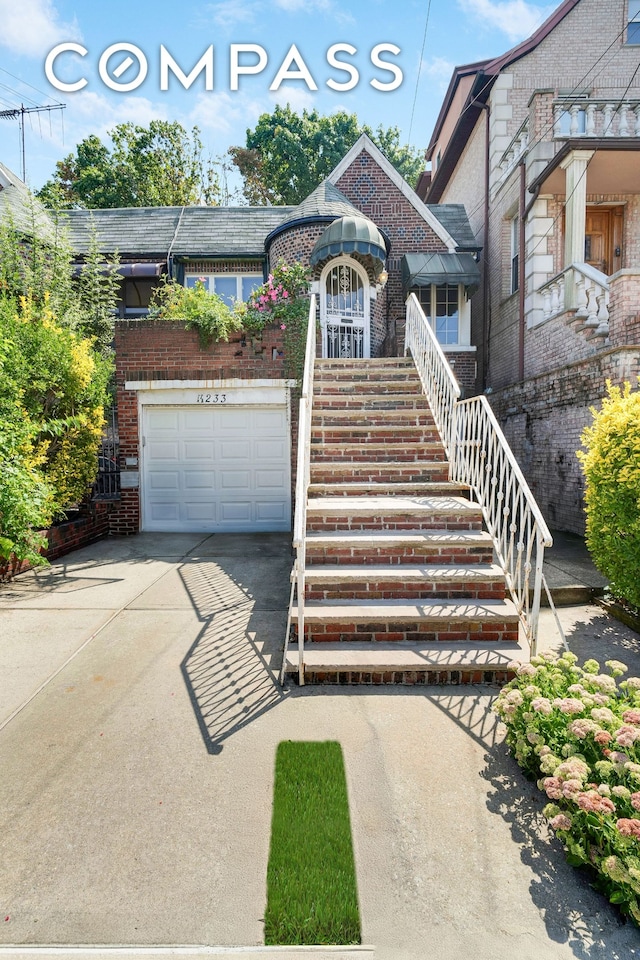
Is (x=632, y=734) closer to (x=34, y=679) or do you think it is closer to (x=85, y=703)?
(x=85, y=703)

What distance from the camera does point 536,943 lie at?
1.69 metres

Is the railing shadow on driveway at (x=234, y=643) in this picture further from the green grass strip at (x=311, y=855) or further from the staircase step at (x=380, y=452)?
the staircase step at (x=380, y=452)

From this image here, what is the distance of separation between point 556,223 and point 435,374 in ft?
17.4

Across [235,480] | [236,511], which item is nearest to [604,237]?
[235,480]

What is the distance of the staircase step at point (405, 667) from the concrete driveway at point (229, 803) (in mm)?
111

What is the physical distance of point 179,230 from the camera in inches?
523

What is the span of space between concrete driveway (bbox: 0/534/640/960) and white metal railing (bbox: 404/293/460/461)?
276 centimetres

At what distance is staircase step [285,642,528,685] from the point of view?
337 cm

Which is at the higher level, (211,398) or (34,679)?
(211,398)

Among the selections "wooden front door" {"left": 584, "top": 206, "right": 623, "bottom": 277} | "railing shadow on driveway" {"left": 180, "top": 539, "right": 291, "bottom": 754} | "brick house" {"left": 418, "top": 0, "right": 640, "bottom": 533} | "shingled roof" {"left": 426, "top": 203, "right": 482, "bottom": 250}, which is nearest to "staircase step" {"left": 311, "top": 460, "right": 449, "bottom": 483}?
"railing shadow on driveway" {"left": 180, "top": 539, "right": 291, "bottom": 754}

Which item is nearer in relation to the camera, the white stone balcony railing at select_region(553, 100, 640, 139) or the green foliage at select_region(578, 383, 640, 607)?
the green foliage at select_region(578, 383, 640, 607)

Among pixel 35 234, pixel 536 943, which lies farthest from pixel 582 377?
pixel 35 234

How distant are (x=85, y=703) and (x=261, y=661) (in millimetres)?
1206

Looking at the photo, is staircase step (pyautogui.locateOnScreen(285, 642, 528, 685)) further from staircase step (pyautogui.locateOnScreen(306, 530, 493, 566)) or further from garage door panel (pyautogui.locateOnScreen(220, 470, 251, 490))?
garage door panel (pyautogui.locateOnScreen(220, 470, 251, 490))
